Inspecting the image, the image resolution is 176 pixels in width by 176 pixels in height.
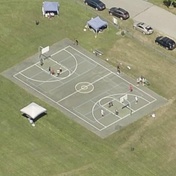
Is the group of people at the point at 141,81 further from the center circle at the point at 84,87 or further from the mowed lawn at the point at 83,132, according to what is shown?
the center circle at the point at 84,87

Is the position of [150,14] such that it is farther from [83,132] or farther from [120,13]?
[83,132]

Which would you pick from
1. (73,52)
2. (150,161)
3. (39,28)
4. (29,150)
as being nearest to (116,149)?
(150,161)

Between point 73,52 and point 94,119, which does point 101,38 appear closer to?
point 73,52

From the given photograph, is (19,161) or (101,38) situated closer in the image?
(19,161)

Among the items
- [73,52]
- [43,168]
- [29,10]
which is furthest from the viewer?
[29,10]

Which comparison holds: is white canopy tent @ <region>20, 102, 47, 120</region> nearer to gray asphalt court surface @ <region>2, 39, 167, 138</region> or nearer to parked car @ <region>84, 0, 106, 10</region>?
gray asphalt court surface @ <region>2, 39, 167, 138</region>

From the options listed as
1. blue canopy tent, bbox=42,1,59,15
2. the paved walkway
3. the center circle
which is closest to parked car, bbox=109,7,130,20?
the paved walkway

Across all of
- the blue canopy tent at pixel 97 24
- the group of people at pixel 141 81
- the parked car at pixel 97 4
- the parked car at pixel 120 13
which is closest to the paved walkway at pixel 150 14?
the parked car at pixel 97 4
